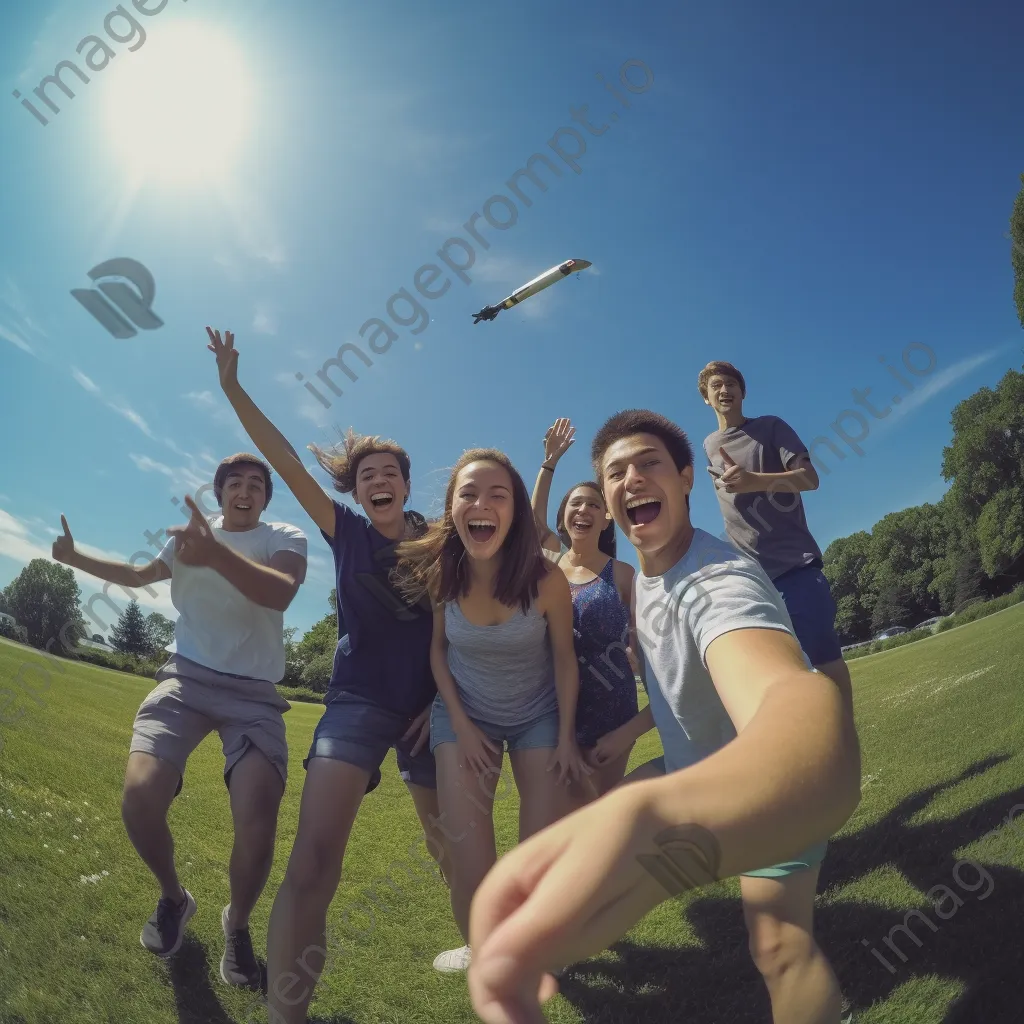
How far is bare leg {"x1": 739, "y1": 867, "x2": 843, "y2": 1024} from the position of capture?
2.00 meters

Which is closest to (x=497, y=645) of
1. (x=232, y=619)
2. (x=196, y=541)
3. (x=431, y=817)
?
(x=431, y=817)

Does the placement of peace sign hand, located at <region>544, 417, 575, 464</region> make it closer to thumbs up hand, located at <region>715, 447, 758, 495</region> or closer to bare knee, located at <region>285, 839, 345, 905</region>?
thumbs up hand, located at <region>715, 447, 758, 495</region>

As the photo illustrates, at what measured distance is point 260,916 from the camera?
4.52m

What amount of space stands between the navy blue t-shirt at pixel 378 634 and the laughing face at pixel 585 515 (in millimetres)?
1369

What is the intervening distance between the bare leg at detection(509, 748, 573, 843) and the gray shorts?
166cm

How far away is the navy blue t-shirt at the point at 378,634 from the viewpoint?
344cm

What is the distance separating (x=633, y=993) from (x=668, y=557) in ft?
8.29

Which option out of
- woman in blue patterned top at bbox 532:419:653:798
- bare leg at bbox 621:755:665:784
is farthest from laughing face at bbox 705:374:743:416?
bare leg at bbox 621:755:665:784

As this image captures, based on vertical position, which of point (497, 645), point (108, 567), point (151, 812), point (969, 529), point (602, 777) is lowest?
point (969, 529)

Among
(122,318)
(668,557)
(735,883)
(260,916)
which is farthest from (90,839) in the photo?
(668,557)

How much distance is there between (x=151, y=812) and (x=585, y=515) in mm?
3344

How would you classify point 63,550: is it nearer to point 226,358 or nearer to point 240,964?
point 226,358

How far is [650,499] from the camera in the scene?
246 cm

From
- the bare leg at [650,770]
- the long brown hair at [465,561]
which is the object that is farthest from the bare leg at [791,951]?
the long brown hair at [465,561]
